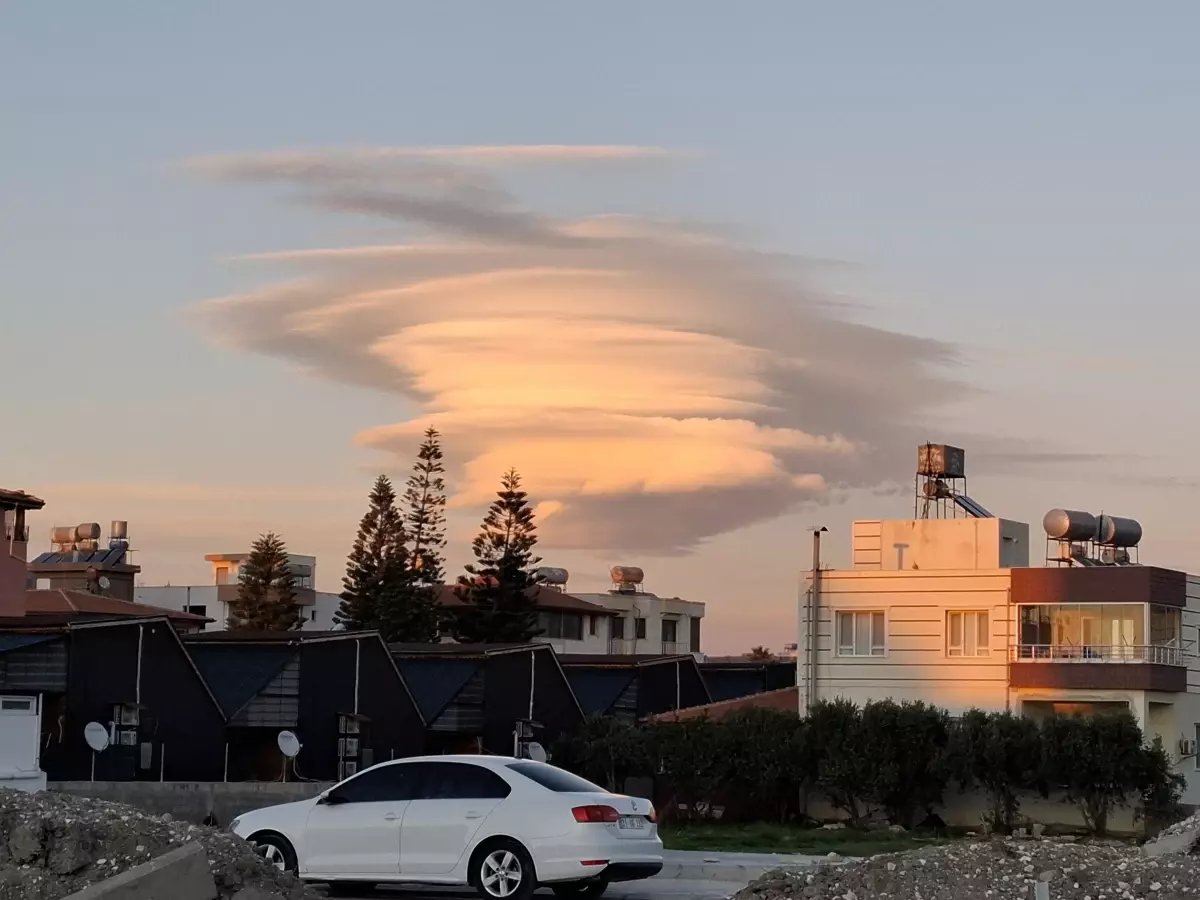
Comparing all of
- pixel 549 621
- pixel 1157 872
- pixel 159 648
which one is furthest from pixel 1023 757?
pixel 549 621

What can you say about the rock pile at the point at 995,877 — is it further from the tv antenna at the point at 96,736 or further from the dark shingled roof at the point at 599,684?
the dark shingled roof at the point at 599,684

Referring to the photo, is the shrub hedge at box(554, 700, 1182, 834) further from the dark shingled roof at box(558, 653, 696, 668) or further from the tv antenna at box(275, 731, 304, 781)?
the dark shingled roof at box(558, 653, 696, 668)

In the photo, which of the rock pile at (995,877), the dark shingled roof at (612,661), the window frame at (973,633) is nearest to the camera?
the rock pile at (995,877)

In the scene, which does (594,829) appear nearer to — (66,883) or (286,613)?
(66,883)

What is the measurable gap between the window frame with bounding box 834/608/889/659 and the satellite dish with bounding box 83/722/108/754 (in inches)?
828

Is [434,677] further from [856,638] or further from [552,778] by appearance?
[552,778]

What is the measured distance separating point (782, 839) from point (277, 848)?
17879mm

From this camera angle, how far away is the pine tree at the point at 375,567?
81.9 meters

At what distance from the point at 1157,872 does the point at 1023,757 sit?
30.5 m

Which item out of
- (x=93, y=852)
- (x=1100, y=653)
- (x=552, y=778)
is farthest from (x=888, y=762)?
(x=93, y=852)

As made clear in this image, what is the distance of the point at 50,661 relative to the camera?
38.5m

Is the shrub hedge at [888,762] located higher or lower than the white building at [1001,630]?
lower

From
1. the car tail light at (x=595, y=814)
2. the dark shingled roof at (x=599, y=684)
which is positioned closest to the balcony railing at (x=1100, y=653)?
the dark shingled roof at (x=599, y=684)

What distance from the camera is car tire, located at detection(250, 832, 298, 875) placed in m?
20.0
